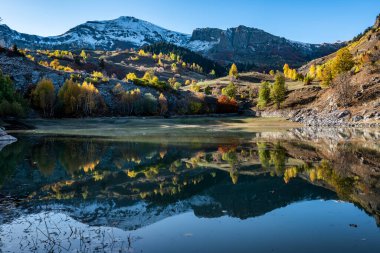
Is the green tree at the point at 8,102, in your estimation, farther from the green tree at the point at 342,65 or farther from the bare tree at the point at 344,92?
the green tree at the point at 342,65

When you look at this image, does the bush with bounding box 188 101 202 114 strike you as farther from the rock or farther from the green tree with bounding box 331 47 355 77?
the rock

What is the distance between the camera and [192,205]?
18344mm

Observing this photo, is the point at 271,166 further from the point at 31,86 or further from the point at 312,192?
the point at 31,86

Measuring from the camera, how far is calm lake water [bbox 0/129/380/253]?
41.6 ft

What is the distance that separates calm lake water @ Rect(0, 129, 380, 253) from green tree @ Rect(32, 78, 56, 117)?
244ft

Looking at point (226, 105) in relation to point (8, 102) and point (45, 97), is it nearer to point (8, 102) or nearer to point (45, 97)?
point (45, 97)

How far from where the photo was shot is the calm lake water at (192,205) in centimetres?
1267

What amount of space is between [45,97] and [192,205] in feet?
315

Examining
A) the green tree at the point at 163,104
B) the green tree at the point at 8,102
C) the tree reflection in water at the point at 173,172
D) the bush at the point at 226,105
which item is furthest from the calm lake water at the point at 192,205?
the bush at the point at 226,105

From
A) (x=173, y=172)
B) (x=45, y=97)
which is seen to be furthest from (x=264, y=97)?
(x=173, y=172)

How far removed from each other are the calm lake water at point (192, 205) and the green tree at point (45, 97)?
7437 cm

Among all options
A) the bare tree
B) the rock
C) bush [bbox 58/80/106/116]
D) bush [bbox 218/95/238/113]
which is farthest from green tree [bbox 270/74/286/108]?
bush [bbox 58/80/106/116]

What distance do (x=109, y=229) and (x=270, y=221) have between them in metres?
7.12

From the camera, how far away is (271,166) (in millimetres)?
29719
